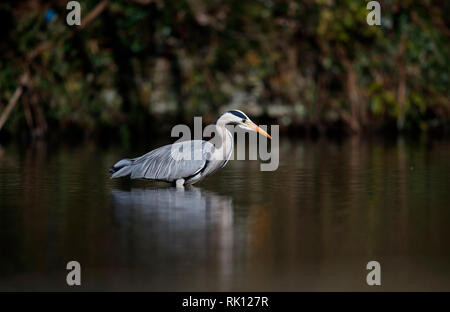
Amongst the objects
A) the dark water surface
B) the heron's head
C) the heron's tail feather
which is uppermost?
the heron's head

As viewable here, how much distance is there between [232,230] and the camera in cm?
901

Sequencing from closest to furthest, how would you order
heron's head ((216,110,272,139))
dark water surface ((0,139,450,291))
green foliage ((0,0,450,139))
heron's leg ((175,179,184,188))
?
dark water surface ((0,139,450,291)) → heron's leg ((175,179,184,188)) → heron's head ((216,110,272,139)) → green foliage ((0,0,450,139))

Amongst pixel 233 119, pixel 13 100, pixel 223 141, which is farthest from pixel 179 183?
pixel 13 100

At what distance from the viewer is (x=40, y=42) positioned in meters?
23.7

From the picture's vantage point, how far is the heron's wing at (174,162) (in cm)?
1226

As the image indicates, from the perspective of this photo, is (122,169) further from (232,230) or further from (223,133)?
(232,230)

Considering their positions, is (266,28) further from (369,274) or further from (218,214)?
(369,274)

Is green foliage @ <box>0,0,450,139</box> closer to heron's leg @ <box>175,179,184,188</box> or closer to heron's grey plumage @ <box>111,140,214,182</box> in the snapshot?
heron's grey plumage @ <box>111,140,214,182</box>

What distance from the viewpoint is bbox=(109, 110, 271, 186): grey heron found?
12.3 meters

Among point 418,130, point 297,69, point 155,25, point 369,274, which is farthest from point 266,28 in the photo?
point 369,274

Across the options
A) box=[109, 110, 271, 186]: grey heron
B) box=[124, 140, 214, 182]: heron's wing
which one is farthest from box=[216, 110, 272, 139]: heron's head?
box=[124, 140, 214, 182]: heron's wing

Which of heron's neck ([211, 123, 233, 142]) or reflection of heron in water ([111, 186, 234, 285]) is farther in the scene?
heron's neck ([211, 123, 233, 142])

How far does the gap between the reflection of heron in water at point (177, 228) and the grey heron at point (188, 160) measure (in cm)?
23

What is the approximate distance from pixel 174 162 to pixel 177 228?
3.45 m
